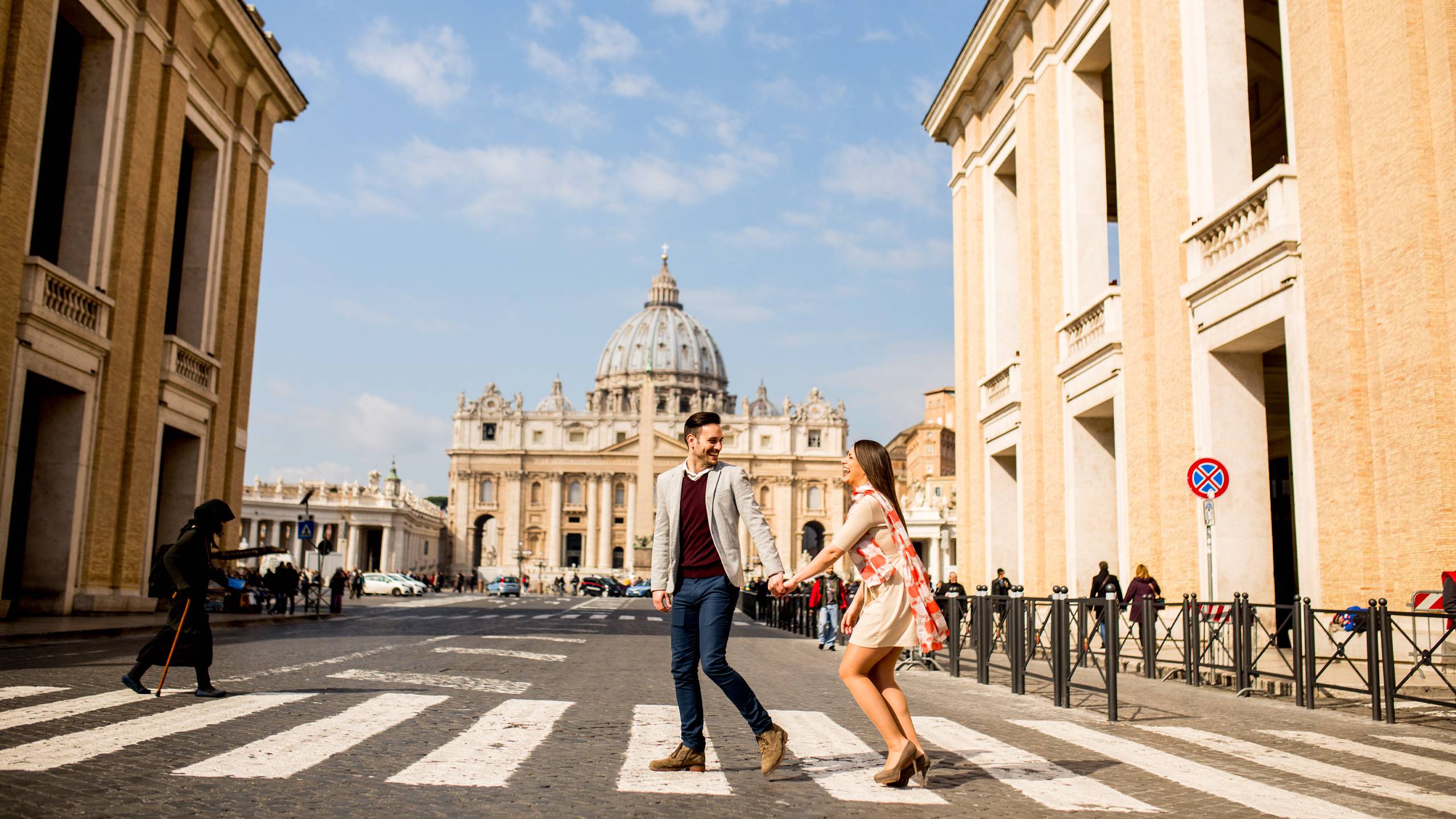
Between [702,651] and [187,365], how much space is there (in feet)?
64.2

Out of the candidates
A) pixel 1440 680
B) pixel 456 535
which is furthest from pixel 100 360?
pixel 456 535

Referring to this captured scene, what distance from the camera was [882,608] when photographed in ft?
18.8

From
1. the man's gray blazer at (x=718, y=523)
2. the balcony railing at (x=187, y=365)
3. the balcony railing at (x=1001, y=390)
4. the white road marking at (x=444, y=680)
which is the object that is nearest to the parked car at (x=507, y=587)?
the balcony railing at (x=187, y=365)

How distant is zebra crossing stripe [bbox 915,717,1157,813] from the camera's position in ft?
16.9

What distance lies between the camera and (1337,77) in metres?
11.9

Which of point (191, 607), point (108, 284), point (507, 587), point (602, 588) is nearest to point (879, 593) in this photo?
point (191, 607)

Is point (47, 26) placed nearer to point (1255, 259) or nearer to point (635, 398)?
point (1255, 259)

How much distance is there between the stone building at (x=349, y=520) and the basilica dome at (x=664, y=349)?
49.4 m

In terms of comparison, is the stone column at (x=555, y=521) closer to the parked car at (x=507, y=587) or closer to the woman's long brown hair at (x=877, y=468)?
the parked car at (x=507, y=587)

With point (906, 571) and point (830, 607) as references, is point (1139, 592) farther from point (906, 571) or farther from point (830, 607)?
point (906, 571)

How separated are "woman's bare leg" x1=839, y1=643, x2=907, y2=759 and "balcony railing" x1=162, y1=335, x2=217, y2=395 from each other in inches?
741

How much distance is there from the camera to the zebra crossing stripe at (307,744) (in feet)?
17.7

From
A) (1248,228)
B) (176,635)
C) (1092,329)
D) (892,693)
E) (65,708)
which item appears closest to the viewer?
(892,693)

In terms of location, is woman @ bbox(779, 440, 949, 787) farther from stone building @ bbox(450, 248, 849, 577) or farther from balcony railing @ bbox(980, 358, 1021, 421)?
stone building @ bbox(450, 248, 849, 577)
